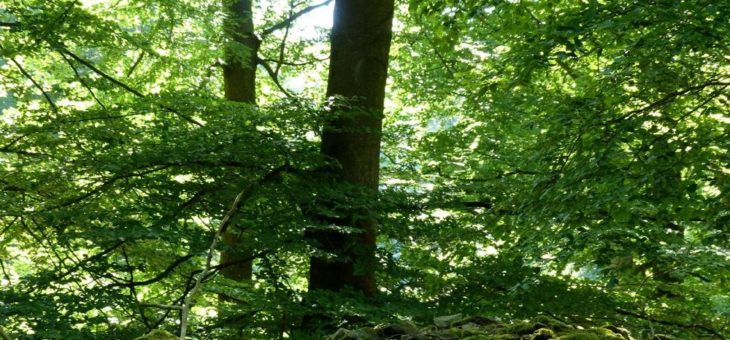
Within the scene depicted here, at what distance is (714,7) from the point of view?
Result: 3523mm

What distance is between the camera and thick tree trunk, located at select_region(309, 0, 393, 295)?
5680 mm

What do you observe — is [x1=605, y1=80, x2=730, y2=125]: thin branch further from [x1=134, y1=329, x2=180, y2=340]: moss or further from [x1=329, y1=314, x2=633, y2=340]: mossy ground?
[x1=134, y1=329, x2=180, y2=340]: moss

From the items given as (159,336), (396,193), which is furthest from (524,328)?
(396,193)

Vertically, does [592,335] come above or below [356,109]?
below

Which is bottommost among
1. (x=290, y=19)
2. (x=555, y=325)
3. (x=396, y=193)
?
(x=555, y=325)

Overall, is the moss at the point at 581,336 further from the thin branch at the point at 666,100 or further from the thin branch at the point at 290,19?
the thin branch at the point at 290,19

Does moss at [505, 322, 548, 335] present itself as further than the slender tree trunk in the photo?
No

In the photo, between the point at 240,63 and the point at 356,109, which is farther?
the point at 240,63

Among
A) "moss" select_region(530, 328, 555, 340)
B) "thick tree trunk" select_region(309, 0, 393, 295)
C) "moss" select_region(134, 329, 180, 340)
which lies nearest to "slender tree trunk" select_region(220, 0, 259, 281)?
"thick tree trunk" select_region(309, 0, 393, 295)

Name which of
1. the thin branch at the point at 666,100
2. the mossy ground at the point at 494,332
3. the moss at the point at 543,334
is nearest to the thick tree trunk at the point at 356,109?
the thin branch at the point at 666,100

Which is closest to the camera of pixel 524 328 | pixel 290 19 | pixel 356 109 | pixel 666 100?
pixel 524 328

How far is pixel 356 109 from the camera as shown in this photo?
18.6ft

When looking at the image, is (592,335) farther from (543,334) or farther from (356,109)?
(356,109)

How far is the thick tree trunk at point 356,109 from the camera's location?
18.6ft
